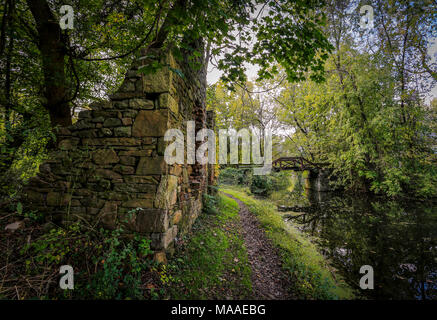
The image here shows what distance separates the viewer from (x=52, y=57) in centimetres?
368

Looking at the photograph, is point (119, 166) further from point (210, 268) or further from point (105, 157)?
point (210, 268)

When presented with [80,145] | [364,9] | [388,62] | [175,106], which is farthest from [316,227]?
[364,9]

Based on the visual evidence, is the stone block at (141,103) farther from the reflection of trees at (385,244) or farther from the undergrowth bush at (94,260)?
the reflection of trees at (385,244)

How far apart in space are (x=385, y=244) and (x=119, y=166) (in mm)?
7477

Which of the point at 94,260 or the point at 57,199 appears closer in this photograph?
the point at 94,260

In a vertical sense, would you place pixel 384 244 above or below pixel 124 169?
below

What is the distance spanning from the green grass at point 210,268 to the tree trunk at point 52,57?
3.64 m

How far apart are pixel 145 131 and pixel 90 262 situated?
1.96 metres

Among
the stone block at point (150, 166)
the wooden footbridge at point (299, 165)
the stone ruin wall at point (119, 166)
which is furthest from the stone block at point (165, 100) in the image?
the wooden footbridge at point (299, 165)

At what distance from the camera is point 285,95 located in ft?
56.4

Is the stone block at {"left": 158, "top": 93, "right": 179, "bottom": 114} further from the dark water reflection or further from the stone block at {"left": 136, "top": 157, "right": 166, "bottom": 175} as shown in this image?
the dark water reflection

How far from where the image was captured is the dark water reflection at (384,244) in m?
3.57

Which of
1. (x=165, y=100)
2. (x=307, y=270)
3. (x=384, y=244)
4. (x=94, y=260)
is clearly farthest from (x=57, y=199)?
(x=384, y=244)

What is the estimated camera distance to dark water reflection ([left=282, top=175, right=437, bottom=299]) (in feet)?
11.7
